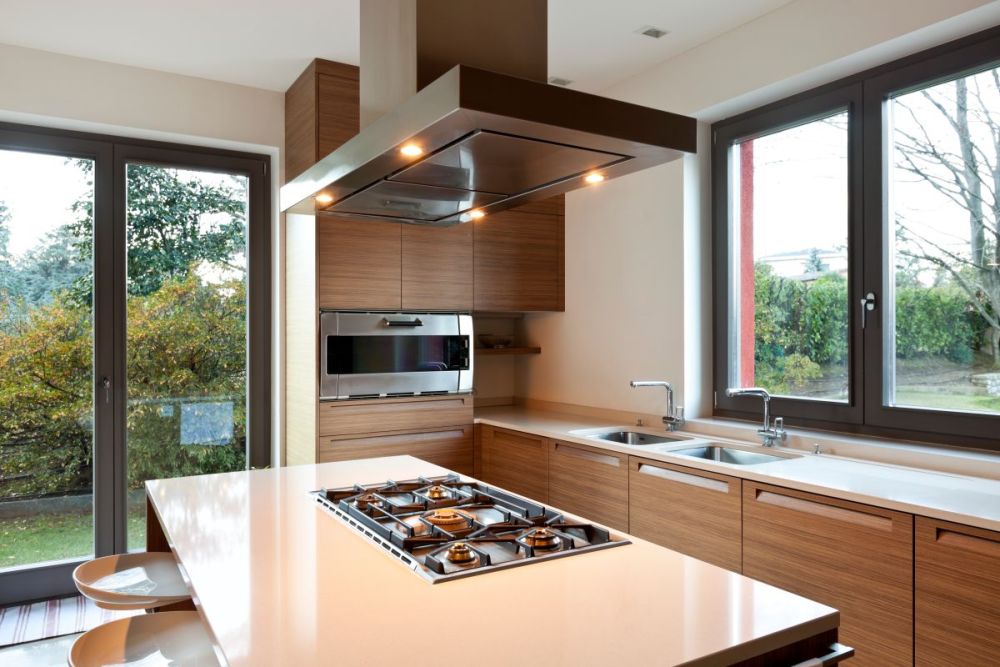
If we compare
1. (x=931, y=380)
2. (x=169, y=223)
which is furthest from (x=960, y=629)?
(x=169, y=223)

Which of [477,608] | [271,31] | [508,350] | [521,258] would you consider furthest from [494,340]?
[477,608]

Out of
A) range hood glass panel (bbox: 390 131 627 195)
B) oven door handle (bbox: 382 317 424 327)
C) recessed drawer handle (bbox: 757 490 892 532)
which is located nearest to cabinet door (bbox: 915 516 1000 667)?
recessed drawer handle (bbox: 757 490 892 532)

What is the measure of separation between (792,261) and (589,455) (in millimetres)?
1250

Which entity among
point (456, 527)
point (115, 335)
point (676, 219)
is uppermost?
point (676, 219)

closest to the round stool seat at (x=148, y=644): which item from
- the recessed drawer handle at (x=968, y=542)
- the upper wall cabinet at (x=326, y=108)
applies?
the recessed drawer handle at (x=968, y=542)

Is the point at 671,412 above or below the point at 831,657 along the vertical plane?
above

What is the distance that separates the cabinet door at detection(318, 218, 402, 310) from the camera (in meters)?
3.47

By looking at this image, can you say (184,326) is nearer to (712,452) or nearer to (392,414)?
(392,414)

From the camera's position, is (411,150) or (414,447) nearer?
(411,150)

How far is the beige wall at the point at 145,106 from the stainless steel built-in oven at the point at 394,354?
0.58 meters

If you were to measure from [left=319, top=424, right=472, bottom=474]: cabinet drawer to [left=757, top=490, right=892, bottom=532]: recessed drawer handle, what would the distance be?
1.87 metres

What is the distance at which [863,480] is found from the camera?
223 centimetres

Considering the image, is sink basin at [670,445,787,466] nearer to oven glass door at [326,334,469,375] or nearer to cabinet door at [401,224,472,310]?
oven glass door at [326,334,469,375]

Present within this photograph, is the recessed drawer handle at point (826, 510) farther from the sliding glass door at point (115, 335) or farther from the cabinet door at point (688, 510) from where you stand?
the sliding glass door at point (115, 335)
